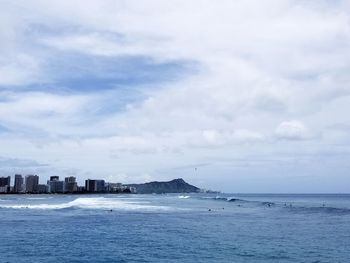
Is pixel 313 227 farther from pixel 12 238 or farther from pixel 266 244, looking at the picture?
pixel 12 238

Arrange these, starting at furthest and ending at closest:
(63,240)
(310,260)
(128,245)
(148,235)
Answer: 1. (148,235)
2. (63,240)
3. (128,245)
4. (310,260)

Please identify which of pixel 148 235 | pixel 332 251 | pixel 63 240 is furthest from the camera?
pixel 148 235

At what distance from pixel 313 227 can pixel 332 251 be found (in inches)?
709

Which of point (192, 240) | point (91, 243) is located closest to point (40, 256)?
point (91, 243)

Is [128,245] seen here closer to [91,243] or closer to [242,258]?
[91,243]

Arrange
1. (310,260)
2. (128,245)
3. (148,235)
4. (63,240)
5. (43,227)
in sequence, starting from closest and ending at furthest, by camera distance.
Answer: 1. (310,260)
2. (128,245)
3. (63,240)
4. (148,235)
5. (43,227)

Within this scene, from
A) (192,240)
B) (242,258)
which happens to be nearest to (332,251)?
(242,258)

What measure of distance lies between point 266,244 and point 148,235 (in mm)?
11528

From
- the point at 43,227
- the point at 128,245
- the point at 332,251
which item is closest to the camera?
the point at 332,251

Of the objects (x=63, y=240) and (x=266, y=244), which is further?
(x=63, y=240)

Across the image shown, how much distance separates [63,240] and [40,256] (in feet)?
25.1

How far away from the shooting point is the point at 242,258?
31.9 metres

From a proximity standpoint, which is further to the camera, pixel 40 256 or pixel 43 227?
pixel 43 227

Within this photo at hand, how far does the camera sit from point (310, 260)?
3148 cm
